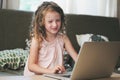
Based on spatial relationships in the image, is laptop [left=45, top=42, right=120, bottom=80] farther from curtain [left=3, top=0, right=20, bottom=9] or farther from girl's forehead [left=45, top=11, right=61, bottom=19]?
curtain [left=3, top=0, right=20, bottom=9]

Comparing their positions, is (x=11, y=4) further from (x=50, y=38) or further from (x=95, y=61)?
(x=95, y=61)

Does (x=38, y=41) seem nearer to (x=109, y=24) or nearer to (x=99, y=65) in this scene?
(x=99, y=65)

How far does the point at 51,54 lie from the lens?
1.77 m

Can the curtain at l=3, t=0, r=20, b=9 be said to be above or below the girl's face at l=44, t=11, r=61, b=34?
above

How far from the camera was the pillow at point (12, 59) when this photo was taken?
2273mm

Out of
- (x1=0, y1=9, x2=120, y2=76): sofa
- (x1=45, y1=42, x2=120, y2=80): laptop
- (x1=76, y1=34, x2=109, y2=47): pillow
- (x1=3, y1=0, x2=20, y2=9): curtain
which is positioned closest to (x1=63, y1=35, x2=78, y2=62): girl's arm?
(x1=45, y1=42, x2=120, y2=80): laptop

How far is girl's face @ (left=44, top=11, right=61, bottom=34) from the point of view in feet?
5.30

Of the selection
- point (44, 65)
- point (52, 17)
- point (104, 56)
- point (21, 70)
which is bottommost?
point (21, 70)

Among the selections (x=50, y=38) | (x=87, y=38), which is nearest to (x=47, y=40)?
(x=50, y=38)

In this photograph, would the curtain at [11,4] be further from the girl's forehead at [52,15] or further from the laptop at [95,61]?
the laptop at [95,61]

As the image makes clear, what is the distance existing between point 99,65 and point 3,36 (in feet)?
4.77

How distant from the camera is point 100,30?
130 inches

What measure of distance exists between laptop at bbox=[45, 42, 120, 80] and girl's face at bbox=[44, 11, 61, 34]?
1.37ft

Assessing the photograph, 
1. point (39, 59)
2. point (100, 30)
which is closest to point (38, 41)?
point (39, 59)
